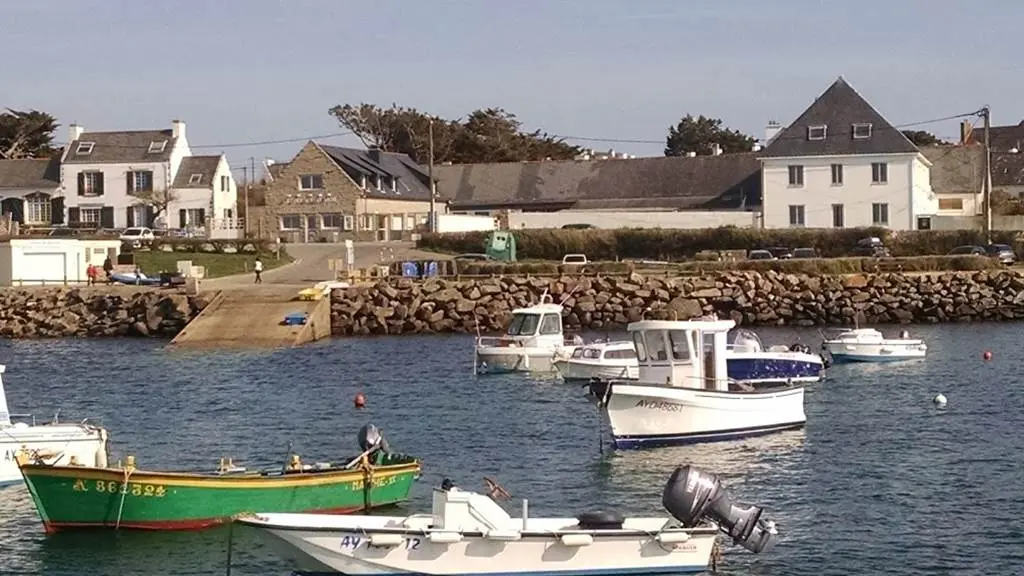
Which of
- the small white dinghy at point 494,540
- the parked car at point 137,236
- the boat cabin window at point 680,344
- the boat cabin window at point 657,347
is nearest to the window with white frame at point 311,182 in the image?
the parked car at point 137,236

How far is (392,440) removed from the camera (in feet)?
126

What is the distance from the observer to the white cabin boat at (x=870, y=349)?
184 feet

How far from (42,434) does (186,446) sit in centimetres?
680

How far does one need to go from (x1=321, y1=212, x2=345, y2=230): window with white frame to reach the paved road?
20.7 feet

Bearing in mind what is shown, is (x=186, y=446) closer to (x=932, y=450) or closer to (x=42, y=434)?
(x=42, y=434)

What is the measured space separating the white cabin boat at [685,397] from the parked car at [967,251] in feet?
145

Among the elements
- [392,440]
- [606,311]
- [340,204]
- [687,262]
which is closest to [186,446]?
[392,440]

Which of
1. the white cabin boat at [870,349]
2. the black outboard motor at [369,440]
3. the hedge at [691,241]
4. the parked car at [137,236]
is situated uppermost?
the parked car at [137,236]

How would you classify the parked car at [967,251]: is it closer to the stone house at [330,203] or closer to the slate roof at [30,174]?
the stone house at [330,203]

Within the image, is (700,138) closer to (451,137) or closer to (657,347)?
(451,137)

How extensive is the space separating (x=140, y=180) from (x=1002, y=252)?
5385 centimetres

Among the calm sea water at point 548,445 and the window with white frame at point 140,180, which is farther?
the window with white frame at point 140,180

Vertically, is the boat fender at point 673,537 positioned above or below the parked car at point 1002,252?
below

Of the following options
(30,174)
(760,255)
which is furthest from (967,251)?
(30,174)
